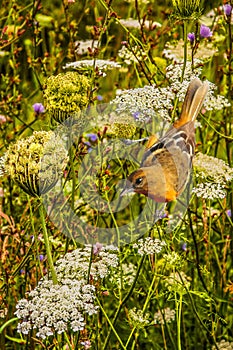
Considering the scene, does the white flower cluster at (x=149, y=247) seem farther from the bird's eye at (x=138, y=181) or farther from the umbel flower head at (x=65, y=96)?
the umbel flower head at (x=65, y=96)

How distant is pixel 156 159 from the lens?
3.85 ft

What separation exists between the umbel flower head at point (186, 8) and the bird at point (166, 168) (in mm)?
202

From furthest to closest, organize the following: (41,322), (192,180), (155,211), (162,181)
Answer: (192,180)
(155,211)
(162,181)
(41,322)

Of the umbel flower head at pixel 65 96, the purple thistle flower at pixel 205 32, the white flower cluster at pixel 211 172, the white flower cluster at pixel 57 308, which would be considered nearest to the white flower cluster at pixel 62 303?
the white flower cluster at pixel 57 308

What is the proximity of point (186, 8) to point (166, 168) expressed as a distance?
11.8 inches

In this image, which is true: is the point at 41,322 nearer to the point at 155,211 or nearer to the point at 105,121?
the point at 155,211

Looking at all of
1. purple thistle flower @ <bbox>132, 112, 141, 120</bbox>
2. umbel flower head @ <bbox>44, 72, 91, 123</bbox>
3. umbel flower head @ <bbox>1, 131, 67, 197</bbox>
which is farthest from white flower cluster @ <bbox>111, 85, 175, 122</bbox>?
umbel flower head @ <bbox>1, 131, 67, 197</bbox>

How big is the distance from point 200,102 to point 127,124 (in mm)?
151

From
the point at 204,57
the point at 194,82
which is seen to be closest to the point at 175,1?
the point at 194,82

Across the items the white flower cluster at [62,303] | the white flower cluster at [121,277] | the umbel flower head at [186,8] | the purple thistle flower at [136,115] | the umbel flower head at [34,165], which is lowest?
the white flower cluster at [121,277]

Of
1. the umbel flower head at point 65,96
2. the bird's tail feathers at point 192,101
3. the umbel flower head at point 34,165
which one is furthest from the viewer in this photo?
the bird's tail feathers at point 192,101

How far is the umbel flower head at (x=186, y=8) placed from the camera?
4.00 feet

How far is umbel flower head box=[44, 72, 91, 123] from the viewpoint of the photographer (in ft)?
3.73

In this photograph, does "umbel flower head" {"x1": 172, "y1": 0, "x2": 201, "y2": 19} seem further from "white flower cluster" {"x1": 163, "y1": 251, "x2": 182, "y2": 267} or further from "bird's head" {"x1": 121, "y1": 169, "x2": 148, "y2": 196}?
"white flower cluster" {"x1": 163, "y1": 251, "x2": 182, "y2": 267}
